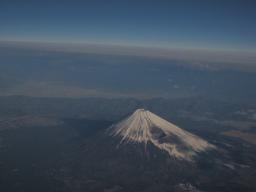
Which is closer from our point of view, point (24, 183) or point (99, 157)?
point (24, 183)

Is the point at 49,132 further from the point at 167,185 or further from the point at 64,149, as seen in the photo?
the point at 167,185

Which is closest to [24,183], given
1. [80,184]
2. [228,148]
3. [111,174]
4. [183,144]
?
[80,184]

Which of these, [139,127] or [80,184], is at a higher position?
[139,127]

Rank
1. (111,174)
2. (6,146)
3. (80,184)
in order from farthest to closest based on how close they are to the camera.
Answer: (6,146)
(111,174)
(80,184)

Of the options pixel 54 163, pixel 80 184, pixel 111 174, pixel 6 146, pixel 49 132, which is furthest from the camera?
pixel 49 132

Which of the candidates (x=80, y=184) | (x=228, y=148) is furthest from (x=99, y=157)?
(x=228, y=148)

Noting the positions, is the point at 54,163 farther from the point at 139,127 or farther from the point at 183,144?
the point at 183,144
